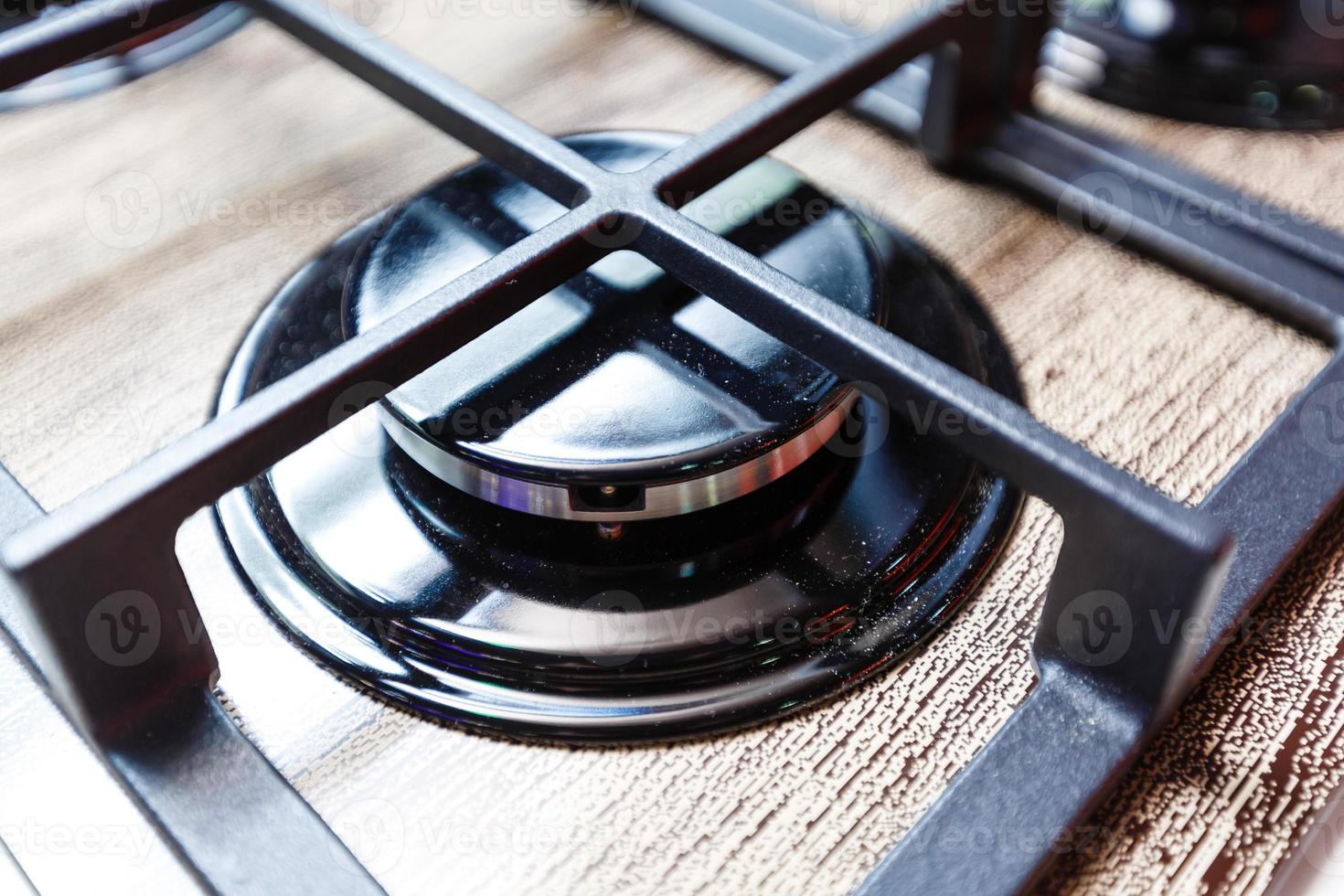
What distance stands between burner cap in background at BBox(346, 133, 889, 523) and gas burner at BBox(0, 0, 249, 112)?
10.0 inches

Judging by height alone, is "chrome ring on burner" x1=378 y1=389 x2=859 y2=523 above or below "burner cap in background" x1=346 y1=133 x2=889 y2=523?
below

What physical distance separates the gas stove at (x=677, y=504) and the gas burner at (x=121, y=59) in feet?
0.17

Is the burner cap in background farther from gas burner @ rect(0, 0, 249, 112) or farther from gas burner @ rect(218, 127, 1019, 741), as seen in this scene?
gas burner @ rect(0, 0, 249, 112)

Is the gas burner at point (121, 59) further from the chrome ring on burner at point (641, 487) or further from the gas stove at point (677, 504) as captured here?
the chrome ring on burner at point (641, 487)

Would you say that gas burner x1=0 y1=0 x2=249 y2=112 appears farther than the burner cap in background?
Yes

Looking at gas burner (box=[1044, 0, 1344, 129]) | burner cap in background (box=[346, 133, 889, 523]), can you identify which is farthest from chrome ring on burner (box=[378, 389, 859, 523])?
gas burner (box=[1044, 0, 1344, 129])

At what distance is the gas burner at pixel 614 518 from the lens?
1.26 feet

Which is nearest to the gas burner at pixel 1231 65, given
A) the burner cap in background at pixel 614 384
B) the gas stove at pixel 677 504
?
the gas stove at pixel 677 504

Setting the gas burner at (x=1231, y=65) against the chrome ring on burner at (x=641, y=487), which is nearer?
the chrome ring on burner at (x=641, y=487)

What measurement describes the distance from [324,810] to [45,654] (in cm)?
9

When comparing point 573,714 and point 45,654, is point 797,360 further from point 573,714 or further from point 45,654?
point 45,654

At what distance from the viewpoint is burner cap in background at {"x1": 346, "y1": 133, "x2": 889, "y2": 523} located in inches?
15.3

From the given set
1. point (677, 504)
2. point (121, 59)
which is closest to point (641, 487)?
point (677, 504)

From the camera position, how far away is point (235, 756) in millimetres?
357
